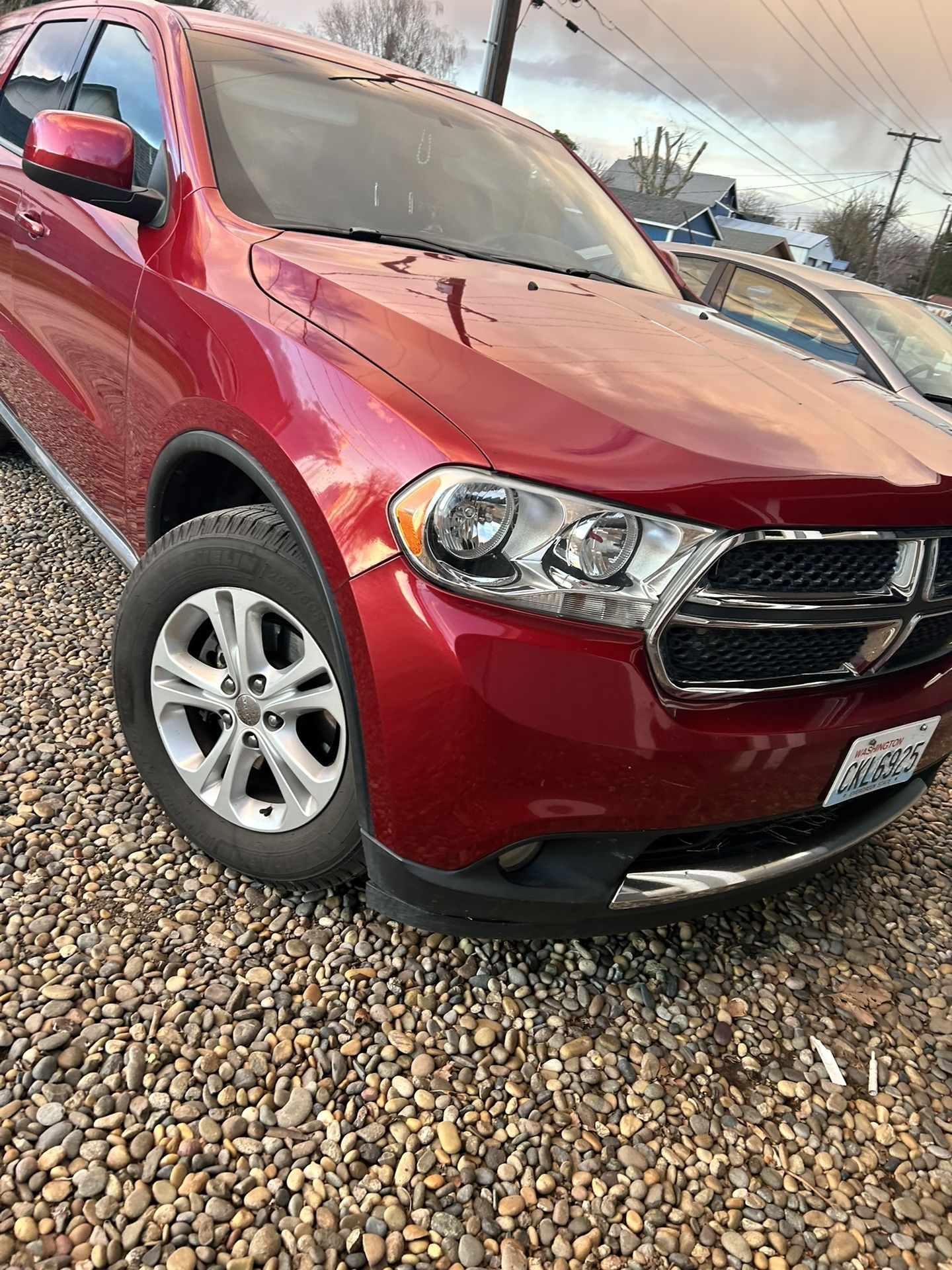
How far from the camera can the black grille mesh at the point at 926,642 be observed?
5.88ft

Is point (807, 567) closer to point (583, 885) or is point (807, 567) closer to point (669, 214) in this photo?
point (583, 885)

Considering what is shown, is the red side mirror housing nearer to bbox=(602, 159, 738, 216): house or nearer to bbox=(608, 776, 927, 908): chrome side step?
bbox=(608, 776, 927, 908): chrome side step

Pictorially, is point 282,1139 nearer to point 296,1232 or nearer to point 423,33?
point 296,1232

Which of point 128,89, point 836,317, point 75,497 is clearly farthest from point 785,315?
point 75,497

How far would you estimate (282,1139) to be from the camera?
1.50 metres

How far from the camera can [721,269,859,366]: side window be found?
5.12 metres

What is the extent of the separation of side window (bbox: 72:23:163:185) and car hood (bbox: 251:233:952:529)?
25.4 inches

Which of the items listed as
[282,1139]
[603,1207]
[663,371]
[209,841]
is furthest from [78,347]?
[603,1207]

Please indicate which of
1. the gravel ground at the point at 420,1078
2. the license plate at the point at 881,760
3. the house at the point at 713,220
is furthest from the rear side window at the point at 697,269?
the house at the point at 713,220

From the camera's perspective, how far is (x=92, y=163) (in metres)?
2.10

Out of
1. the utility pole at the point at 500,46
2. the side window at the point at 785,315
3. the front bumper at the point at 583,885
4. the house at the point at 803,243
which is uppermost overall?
the house at the point at 803,243

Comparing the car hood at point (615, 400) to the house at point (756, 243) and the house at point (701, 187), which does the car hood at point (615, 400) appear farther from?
the house at point (701, 187)

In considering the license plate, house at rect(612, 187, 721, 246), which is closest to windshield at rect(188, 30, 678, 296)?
the license plate

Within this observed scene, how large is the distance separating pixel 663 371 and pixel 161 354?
114 centimetres
